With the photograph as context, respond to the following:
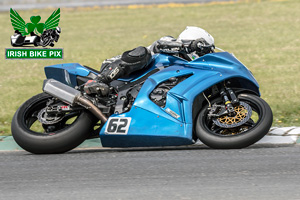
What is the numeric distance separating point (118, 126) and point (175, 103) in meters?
0.65

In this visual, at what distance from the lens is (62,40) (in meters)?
17.9

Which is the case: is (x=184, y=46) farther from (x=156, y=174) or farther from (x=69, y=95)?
(x=156, y=174)

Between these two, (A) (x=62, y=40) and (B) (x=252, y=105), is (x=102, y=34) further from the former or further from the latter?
(B) (x=252, y=105)

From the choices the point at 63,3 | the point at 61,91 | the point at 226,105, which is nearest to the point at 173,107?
the point at 226,105

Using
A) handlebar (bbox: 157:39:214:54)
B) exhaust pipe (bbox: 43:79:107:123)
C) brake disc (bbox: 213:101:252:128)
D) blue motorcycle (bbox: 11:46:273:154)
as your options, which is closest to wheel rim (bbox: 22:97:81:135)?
blue motorcycle (bbox: 11:46:273:154)

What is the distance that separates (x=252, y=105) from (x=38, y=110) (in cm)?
239

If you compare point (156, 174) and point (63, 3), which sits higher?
point (156, 174)

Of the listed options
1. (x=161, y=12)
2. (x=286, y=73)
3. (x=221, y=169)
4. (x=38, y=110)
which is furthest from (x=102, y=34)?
(x=221, y=169)

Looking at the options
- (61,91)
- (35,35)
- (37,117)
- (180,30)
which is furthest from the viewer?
(180,30)

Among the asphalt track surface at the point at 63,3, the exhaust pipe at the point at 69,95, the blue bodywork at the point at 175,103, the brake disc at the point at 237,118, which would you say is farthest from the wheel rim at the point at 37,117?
the asphalt track surface at the point at 63,3

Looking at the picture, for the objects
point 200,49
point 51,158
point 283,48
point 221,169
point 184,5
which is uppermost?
point 200,49

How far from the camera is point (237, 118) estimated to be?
21.1ft

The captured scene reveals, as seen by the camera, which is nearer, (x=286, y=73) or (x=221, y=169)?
(x=221, y=169)

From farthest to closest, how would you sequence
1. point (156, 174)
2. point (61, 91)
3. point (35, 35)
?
point (35, 35) → point (61, 91) → point (156, 174)
